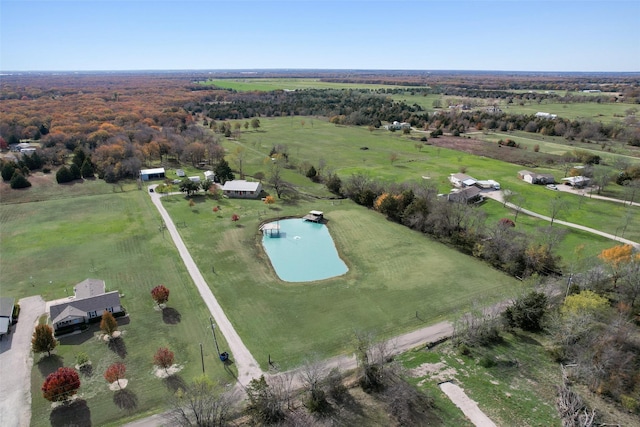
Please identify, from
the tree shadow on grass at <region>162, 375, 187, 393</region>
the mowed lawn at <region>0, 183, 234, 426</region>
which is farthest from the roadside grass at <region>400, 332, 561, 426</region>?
the tree shadow on grass at <region>162, 375, 187, 393</region>

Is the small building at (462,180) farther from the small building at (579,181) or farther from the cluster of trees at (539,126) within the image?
the cluster of trees at (539,126)

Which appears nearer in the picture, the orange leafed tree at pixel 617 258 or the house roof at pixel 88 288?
the house roof at pixel 88 288

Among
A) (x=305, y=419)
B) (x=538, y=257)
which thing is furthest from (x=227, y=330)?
(x=538, y=257)

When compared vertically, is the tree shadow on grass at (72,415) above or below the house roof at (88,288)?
below

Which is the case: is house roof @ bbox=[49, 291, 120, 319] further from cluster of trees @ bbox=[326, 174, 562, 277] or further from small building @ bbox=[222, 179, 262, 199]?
cluster of trees @ bbox=[326, 174, 562, 277]

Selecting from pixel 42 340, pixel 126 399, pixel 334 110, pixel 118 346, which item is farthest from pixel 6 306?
pixel 334 110

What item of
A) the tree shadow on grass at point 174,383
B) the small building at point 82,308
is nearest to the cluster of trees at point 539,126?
the small building at point 82,308
